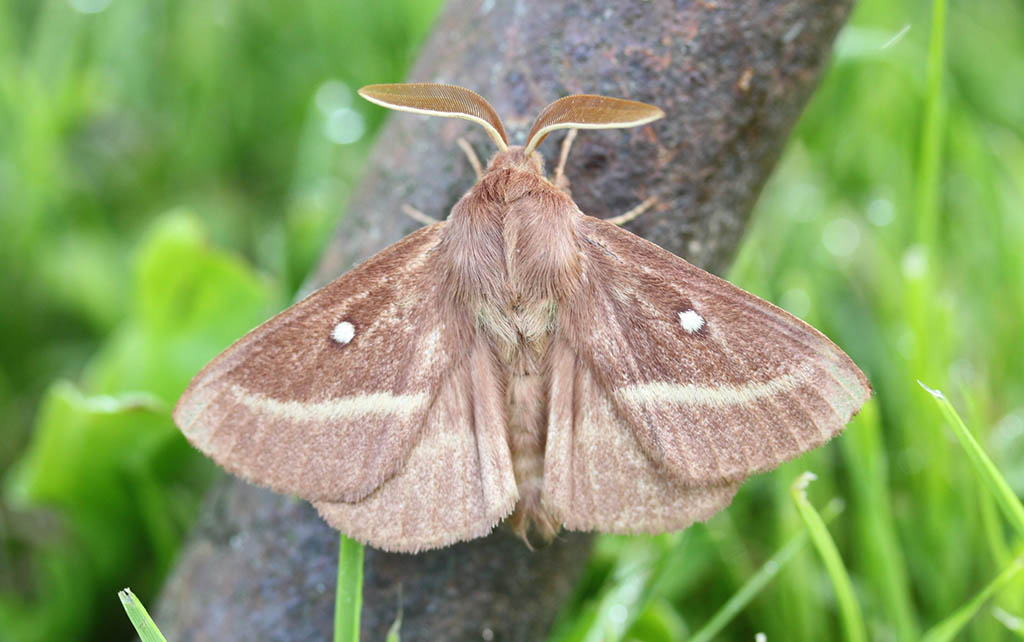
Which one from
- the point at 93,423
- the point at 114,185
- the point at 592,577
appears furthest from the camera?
the point at 114,185

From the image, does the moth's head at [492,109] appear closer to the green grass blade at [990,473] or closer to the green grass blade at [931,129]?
the green grass blade at [990,473]

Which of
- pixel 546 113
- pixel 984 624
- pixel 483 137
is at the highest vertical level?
pixel 546 113

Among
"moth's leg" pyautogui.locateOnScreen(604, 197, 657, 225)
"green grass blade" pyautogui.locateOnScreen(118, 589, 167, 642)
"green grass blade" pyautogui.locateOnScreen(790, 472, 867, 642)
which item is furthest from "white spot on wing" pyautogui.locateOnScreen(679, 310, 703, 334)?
"green grass blade" pyautogui.locateOnScreen(118, 589, 167, 642)

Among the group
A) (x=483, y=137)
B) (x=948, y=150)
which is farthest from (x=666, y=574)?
(x=948, y=150)

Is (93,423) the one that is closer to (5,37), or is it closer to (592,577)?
(592,577)

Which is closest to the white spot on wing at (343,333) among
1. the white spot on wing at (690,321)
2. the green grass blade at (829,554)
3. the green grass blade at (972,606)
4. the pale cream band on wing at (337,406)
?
the pale cream band on wing at (337,406)
